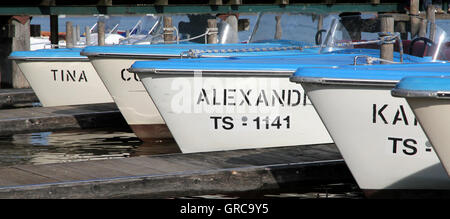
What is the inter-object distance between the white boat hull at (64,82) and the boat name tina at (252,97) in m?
5.76

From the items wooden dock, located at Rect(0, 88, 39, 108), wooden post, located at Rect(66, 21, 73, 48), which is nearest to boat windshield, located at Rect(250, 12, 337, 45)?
wooden post, located at Rect(66, 21, 73, 48)

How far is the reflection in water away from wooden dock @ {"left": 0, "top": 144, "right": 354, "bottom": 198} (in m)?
1.95

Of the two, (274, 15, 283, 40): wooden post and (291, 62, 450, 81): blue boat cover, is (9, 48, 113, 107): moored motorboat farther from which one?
(291, 62, 450, 81): blue boat cover

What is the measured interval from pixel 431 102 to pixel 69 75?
1036 centimetres

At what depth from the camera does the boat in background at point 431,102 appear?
623 centimetres

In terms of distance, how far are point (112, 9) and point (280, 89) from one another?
11012 millimetres

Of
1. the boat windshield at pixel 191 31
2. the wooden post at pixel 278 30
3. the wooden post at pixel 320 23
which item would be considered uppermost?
the wooden post at pixel 320 23

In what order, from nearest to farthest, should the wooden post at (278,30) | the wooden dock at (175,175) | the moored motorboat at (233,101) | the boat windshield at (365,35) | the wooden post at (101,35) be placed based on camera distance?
the wooden dock at (175,175) → the moored motorboat at (233,101) → the boat windshield at (365,35) → the wooden post at (278,30) → the wooden post at (101,35)

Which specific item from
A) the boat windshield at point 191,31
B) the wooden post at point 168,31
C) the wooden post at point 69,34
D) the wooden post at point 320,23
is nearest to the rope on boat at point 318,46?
the wooden post at point 320,23

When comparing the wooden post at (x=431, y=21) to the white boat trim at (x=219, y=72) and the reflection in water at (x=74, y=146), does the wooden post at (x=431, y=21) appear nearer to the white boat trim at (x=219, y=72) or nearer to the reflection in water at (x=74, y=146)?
the white boat trim at (x=219, y=72)

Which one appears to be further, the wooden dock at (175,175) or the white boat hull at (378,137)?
the wooden dock at (175,175)

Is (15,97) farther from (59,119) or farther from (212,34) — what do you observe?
(212,34)

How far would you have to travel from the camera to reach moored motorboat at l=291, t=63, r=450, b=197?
7.59 metres
